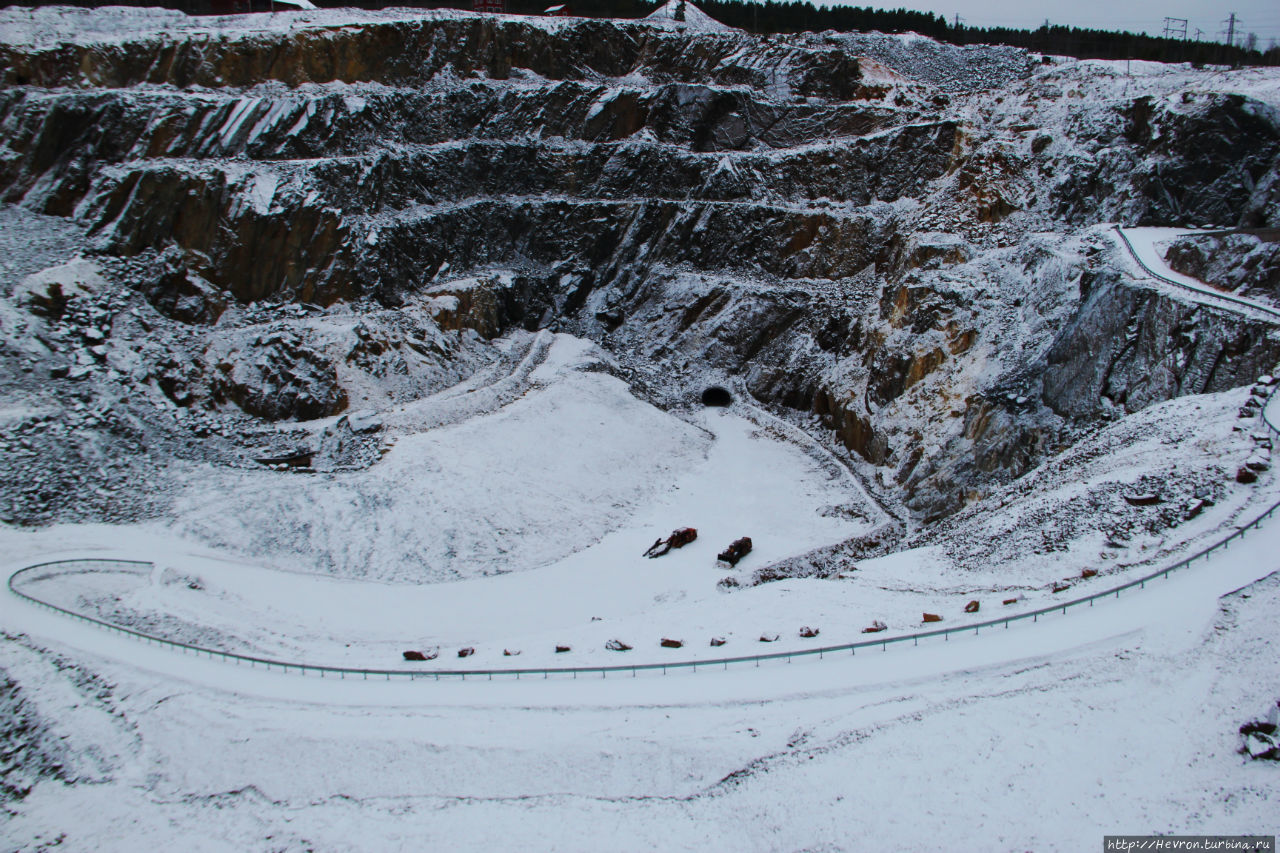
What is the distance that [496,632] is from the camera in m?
23.4

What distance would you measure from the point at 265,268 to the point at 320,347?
626 cm

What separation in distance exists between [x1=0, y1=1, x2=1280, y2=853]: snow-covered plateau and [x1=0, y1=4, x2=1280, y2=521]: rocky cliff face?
0.26 meters

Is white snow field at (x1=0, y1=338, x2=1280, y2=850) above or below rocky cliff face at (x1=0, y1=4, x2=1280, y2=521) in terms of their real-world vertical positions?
below

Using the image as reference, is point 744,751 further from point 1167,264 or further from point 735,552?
point 1167,264

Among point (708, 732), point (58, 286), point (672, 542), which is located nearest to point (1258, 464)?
point (708, 732)

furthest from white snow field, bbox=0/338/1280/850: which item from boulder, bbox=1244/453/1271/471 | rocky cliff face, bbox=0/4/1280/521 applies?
rocky cliff face, bbox=0/4/1280/521

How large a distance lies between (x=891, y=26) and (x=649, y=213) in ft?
141

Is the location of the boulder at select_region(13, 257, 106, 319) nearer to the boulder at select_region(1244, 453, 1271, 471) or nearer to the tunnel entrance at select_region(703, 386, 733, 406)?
the tunnel entrance at select_region(703, 386, 733, 406)

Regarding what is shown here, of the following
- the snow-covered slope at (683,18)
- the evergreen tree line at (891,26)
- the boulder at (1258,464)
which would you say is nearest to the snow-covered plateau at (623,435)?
the boulder at (1258,464)

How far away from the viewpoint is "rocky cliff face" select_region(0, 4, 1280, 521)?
3194 cm

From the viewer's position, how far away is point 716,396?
1781 inches

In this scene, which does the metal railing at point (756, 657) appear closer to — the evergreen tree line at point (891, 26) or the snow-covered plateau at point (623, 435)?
the snow-covered plateau at point (623, 435)

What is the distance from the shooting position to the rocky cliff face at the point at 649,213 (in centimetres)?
3194

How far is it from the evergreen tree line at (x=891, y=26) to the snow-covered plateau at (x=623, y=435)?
11346 millimetres
